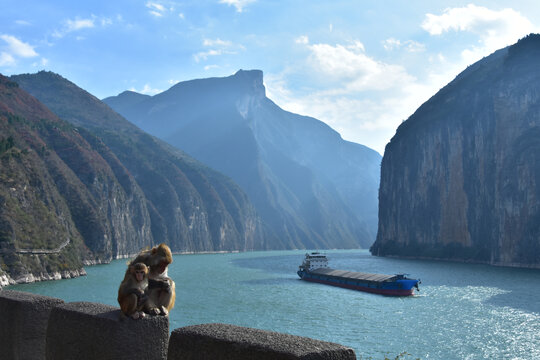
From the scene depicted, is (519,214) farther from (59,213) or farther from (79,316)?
(79,316)

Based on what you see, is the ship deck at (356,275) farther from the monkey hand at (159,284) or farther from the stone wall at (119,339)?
the monkey hand at (159,284)

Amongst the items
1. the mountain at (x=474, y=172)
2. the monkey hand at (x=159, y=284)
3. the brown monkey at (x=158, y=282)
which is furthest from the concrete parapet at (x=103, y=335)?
the mountain at (x=474, y=172)

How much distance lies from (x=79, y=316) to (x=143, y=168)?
19486 centimetres

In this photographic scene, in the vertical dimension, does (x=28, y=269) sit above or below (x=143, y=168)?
below

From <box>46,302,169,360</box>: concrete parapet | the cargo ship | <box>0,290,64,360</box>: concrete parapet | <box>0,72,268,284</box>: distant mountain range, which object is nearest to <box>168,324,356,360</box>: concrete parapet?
<box>46,302,169,360</box>: concrete parapet

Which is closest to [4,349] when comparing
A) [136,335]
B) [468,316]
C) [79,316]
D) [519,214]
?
[79,316]

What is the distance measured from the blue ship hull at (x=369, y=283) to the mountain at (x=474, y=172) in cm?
4817

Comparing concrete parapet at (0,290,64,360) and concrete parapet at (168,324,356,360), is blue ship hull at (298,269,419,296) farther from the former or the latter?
concrete parapet at (168,324,356,360)

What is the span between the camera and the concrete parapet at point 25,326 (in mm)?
8242

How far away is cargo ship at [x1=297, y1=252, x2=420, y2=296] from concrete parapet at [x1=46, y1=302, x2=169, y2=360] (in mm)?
59422

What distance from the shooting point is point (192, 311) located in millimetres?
44094

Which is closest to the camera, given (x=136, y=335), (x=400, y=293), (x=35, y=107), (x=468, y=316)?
(x=136, y=335)

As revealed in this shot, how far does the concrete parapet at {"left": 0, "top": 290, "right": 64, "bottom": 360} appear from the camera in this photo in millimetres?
8242

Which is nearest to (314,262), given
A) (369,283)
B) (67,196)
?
(369,283)
